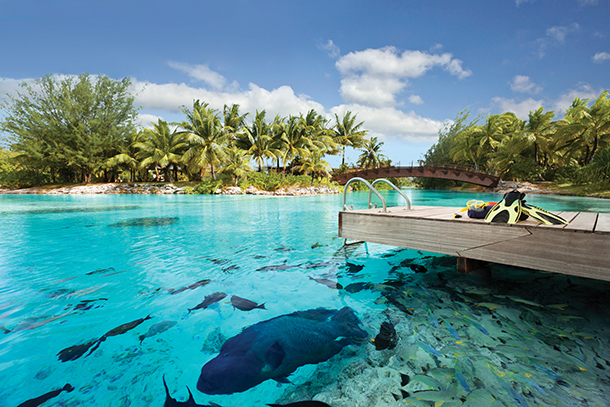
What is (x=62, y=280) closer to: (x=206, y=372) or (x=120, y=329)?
(x=120, y=329)

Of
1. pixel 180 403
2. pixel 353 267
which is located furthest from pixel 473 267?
pixel 180 403

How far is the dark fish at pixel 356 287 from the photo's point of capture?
12.1 feet

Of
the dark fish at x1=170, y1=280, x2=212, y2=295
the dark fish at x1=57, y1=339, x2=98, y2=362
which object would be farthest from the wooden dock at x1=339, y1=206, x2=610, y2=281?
the dark fish at x1=57, y1=339, x2=98, y2=362

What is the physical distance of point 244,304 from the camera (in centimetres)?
331

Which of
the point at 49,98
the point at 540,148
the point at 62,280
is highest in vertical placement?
the point at 49,98

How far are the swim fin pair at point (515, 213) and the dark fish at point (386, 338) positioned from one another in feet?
4.95

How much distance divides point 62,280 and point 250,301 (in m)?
3.28

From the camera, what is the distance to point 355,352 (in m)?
2.31

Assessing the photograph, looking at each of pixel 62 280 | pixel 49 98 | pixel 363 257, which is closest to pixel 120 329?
pixel 62 280

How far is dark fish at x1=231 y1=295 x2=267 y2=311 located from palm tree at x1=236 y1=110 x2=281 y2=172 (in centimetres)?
2808

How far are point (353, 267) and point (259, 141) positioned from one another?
2852 centimetres

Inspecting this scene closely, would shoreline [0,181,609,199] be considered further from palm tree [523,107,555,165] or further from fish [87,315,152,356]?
fish [87,315,152,356]

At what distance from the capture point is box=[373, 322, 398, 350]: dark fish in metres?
2.38

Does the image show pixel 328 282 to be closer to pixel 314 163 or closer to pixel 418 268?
pixel 418 268
